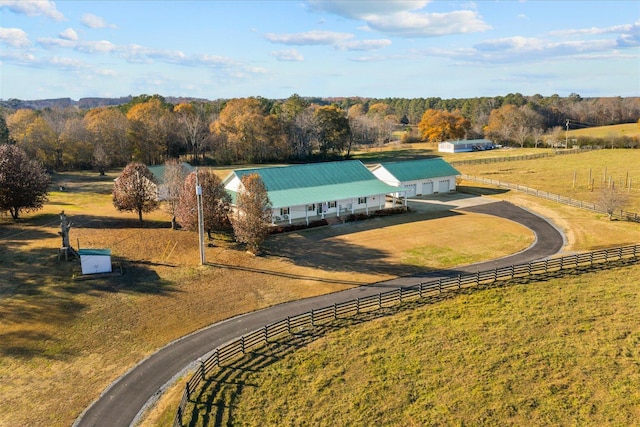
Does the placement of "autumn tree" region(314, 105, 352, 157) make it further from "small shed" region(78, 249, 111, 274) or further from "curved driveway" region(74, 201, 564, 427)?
"small shed" region(78, 249, 111, 274)

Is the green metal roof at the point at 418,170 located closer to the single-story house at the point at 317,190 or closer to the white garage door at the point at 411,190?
the white garage door at the point at 411,190

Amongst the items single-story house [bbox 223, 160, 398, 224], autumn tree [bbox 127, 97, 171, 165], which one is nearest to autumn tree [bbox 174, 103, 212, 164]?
autumn tree [bbox 127, 97, 171, 165]

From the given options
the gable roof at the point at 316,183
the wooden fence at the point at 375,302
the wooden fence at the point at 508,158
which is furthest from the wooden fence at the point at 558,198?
the gable roof at the point at 316,183

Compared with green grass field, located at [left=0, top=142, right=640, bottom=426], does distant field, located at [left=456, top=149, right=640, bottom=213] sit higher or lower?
higher

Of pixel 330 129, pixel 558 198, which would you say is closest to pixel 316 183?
pixel 558 198

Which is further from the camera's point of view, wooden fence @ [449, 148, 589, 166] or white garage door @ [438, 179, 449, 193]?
wooden fence @ [449, 148, 589, 166]

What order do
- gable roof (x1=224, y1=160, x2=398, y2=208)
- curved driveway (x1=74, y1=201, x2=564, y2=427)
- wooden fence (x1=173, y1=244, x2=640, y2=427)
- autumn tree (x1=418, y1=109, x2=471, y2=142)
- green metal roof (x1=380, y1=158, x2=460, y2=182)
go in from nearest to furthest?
1. curved driveway (x1=74, y1=201, x2=564, y2=427)
2. wooden fence (x1=173, y1=244, x2=640, y2=427)
3. gable roof (x1=224, y1=160, x2=398, y2=208)
4. green metal roof (x1=380, y1=158, x2=460, y2=182)
5. autumn tree (x1=418, y1=109, x2=471, y2=142)

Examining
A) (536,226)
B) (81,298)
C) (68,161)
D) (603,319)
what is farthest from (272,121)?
(603,319)
